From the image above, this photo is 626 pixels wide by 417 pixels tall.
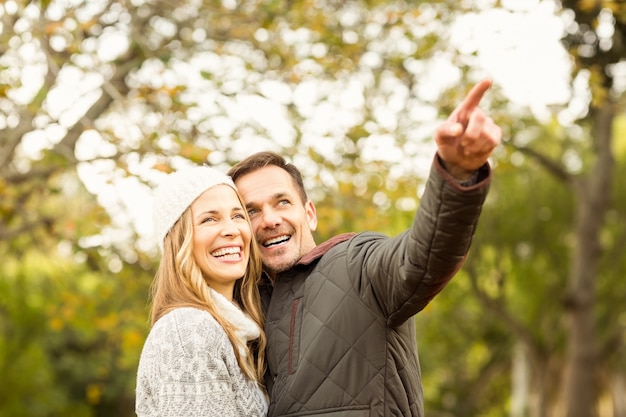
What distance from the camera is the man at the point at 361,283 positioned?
2322 millimetres

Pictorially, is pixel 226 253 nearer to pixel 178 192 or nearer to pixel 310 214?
pixel 178 192

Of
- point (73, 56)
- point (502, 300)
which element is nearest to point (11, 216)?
point (73, 56)

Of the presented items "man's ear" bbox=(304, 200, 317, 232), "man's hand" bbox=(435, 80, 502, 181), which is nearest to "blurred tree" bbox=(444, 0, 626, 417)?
"man's ear" bbox=(304, 200, 317, 232)

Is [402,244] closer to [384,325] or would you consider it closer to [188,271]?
[384,325]

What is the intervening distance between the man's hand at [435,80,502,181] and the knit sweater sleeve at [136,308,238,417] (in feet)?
3.73

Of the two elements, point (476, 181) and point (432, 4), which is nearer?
point (476, 181)

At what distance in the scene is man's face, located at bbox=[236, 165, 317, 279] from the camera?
11.5 feet

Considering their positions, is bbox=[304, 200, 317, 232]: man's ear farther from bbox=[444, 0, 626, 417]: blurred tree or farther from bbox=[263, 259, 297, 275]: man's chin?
bbox=[444, 0, 626, 417]: blurred tree

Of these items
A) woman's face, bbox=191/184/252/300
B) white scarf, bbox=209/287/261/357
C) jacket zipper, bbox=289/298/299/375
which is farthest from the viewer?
woman's face, bbox=191/184/252/300

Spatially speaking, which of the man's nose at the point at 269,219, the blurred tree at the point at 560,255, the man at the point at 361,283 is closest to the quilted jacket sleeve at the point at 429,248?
the man at the point at 361,283

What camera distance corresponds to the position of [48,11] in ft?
22.7

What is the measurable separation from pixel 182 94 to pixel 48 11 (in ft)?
4.23

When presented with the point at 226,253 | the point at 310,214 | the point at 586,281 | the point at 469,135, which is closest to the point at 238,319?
the point at 226,253

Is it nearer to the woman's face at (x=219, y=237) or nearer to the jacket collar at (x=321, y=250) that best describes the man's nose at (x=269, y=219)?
the woman's face at (x=219, y=237)
